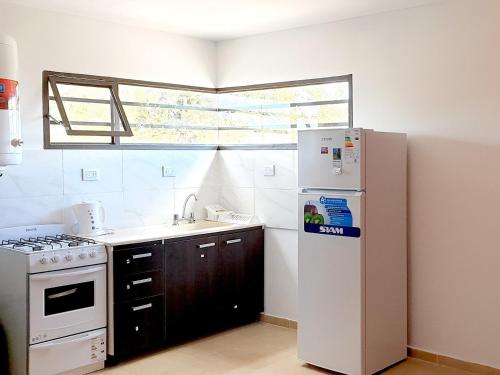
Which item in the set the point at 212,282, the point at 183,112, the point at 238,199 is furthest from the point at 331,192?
the point at 183,112

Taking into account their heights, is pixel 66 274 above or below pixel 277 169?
below

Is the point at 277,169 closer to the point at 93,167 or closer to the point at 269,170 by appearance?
the point at 269,170

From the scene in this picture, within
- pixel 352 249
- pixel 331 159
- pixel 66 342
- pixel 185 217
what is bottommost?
pixel 66 342

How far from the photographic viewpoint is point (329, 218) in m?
4.05

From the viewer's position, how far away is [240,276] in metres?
5.20

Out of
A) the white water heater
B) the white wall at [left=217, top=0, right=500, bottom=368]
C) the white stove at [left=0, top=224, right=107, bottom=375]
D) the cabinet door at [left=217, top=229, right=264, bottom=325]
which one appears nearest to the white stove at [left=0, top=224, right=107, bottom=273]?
the white stove at [left=0, top=224, right=107, bottom=375]

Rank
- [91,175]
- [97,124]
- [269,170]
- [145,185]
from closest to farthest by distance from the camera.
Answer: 1. [91,175]
2. [97,124]
3. [145,185]
4. [269,170]

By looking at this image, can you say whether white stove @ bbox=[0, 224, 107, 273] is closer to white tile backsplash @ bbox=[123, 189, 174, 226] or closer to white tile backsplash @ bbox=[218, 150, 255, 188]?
white tile backsplash @ bbox=[123, 189, 174, 226]

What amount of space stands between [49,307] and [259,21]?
9.16 feet

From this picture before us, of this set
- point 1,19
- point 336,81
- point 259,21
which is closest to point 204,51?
point 259,21

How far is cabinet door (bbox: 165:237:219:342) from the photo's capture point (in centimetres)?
461

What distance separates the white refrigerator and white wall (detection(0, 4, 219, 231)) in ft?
5.16

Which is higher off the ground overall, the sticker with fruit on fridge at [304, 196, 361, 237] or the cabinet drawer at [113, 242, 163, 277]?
the sticker with fruit on fridge at [304, 196, 361, 237]

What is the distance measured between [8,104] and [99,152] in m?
1.06
